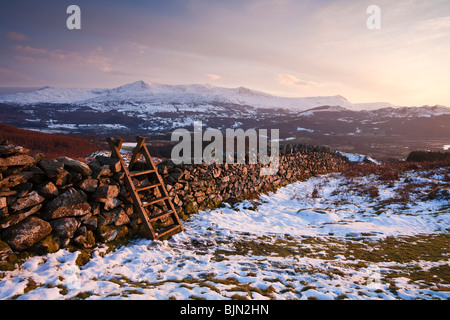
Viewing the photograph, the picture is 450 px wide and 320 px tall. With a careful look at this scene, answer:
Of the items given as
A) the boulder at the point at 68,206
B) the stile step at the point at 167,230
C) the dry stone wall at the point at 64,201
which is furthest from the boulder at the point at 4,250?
the stile step at the point at 167,230

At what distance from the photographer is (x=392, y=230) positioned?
294 inches

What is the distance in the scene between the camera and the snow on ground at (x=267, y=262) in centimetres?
358

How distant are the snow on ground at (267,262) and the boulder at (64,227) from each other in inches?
13.0

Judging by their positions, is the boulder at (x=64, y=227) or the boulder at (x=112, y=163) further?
the boulder at (x=112, y=163)

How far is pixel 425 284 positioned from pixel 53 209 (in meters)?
7.11

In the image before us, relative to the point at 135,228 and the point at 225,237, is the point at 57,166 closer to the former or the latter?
the point at 135,228

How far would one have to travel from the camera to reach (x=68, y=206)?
15.1 ft

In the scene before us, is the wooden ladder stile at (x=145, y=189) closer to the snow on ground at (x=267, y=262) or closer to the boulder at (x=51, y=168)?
the snow on ground at (x=267, y=262)

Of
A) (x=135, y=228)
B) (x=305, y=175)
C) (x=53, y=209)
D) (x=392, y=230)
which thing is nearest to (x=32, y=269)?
(x=53, y=209)

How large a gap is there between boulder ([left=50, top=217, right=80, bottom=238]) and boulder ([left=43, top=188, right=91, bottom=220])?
0.10 m

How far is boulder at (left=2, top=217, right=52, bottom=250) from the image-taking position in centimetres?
384

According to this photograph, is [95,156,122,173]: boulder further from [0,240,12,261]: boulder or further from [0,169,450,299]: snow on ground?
[0,240,12,261]: boulder

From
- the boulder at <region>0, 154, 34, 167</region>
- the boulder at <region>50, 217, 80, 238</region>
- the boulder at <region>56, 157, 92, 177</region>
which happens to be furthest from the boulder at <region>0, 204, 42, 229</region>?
the boulder at <region>56, 157, 92, 177</region>

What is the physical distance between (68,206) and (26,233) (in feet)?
2.56
